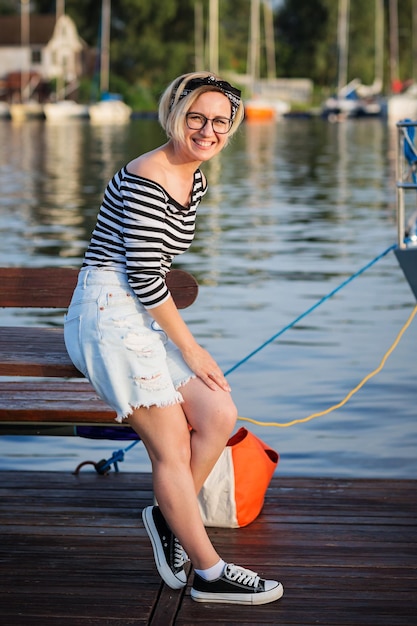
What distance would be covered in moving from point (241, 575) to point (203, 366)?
69cm

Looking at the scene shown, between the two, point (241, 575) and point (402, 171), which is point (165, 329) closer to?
point (241, 575)

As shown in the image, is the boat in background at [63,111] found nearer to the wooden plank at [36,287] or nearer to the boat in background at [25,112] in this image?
the boat in background at [25,112]

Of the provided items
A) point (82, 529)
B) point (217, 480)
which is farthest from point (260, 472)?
point (82, 529)

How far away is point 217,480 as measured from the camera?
5.35 meters

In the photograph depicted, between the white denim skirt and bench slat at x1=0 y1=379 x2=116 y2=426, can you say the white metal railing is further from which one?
the white denim skirt

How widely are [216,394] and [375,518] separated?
120 centimetres

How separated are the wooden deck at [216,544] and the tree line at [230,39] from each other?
238ft

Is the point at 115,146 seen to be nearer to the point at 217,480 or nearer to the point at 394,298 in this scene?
the point at 394,298

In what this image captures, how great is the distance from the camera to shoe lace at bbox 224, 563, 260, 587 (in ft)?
14.7

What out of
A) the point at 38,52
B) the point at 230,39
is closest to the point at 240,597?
the point at 38,52

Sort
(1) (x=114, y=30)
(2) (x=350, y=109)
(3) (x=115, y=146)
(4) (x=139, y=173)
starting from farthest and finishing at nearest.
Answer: (1) (x=114, y=30) → (2) (x=350, y=109) → (3) (x=115, y=146) → (4) (x=139, y=173)

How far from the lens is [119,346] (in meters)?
4.39

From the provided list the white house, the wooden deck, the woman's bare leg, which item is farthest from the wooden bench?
the white house

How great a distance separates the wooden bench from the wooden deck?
404 mm
